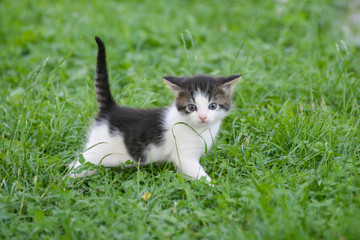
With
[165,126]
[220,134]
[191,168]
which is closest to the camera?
[191,168]

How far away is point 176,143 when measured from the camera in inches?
128

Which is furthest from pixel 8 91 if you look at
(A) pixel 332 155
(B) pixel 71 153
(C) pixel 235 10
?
(C) pixel 235 10

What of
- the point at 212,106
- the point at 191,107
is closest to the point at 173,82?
the point at 191,107

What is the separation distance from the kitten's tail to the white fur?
0.18 metres

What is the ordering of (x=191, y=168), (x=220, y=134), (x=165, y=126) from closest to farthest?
(x=191, y=168) < (x=165, y=126) < (x=220, y=134)

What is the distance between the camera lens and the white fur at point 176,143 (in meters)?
3.19

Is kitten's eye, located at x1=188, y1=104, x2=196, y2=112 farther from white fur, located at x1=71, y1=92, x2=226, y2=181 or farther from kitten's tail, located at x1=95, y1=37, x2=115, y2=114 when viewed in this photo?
kitten's tail, located at x1=95, y1=37, x2=115, y2=114

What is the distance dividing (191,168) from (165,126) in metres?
0.46

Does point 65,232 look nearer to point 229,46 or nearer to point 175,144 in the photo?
point 175,144

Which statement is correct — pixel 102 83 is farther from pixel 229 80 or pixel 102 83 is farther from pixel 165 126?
pixel 229 80

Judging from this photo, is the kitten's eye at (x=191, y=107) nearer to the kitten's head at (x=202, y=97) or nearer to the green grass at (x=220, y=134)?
the kitten's head at (x=202, y=97)

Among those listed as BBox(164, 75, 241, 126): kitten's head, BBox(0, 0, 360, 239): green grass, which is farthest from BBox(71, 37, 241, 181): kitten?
BBox(0, 0, 360, 239): green grass

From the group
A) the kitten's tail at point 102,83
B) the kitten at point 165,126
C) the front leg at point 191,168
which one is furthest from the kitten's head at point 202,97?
the kitten's tail at point 102,83

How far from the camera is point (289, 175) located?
3.05m
